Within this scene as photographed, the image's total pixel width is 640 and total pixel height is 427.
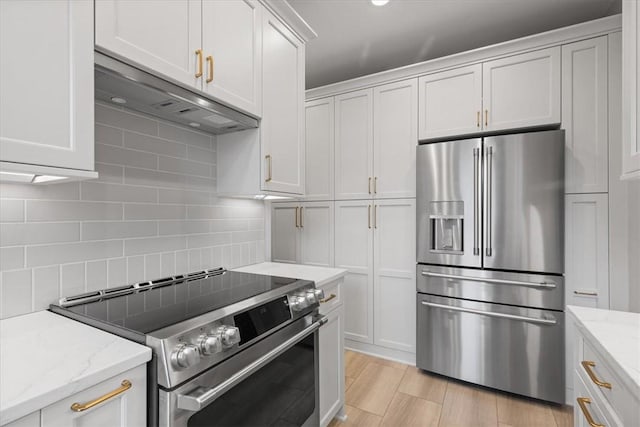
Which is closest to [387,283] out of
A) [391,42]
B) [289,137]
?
[289,137]

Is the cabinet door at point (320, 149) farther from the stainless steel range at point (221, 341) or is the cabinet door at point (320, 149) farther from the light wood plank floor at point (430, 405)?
the light wood plank floor at point (430, 405)

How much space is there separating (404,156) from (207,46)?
1.79 meters

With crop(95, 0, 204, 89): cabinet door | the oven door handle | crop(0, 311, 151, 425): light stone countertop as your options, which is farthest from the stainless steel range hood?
the oven door handle

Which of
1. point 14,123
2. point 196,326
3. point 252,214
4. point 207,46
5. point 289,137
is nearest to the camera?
point 14,123

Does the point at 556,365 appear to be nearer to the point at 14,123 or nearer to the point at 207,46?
the point at 207,46

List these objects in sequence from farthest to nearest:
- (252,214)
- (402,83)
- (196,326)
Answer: (402,83)
(252,214)
(196,326)

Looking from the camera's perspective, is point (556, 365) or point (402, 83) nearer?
point (556, 365)

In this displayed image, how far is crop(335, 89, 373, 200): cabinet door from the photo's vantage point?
2828 millimetres

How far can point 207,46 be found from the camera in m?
1.41

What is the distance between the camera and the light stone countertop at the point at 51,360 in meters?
0.64

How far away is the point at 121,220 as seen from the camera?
1.43 m

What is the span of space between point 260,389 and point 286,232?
83.6 inches

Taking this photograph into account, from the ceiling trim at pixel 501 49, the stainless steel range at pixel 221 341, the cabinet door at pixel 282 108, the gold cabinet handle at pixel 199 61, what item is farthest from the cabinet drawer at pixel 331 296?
the ceiling trim at pixel 501 49

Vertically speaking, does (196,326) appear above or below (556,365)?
above
